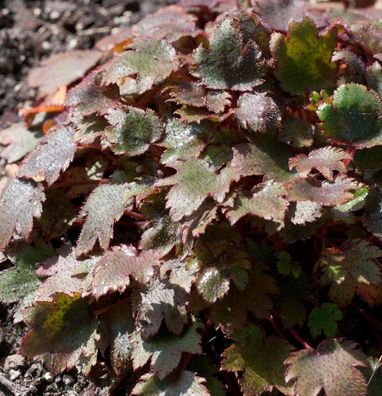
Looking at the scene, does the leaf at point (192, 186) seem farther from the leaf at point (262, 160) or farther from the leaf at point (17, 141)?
the leaf at point (17, 141)

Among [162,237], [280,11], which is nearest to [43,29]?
[280,11]

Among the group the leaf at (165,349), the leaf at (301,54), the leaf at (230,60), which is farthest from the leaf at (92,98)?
the leaf at (165,349)

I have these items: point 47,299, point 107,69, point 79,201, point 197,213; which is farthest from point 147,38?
point 47,299

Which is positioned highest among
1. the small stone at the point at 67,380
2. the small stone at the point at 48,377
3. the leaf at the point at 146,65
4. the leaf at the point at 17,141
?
the leaf at the point at 146,65

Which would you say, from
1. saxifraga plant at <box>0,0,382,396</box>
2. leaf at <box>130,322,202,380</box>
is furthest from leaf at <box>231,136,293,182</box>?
leaf at <box>130,322,202,380</box>

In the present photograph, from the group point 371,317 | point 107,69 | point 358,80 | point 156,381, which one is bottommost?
point 371,317

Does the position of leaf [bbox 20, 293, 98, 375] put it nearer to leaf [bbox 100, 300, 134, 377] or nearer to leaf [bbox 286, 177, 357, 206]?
leaf [bbox 100, 300, 134, 377]

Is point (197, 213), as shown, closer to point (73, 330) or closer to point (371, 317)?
point (73, 330)
